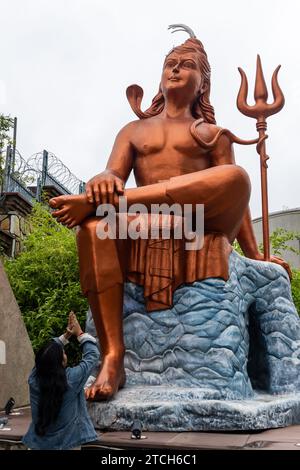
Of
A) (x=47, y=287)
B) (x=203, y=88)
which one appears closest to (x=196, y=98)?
(x=203, y=88)

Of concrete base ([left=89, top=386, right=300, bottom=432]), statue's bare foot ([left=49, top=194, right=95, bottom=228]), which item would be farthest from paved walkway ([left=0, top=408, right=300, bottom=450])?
statue's bare foot ([left=49, top=194, right=95, bottom=228])

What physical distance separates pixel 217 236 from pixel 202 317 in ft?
2.16

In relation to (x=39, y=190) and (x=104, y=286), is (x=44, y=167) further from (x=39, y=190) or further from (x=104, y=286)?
(x=104, y=286)

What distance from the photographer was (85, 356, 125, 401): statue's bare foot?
135 inches

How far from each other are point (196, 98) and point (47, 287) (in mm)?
4217

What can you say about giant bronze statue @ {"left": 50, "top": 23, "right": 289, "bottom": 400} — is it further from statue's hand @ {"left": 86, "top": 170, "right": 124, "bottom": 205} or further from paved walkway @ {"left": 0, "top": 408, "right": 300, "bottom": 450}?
paved walkway @ {"left": 0, "top": 408, "right": 300, "bottom": 450}

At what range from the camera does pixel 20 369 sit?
5602 millimetres

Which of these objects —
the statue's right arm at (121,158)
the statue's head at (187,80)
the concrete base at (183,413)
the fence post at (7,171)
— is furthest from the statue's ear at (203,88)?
the fence post at (7,171)

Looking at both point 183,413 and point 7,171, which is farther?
point 7,171

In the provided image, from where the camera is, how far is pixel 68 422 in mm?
2176

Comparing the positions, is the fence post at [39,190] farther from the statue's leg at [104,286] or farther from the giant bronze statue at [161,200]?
the statue's leg at [104,286]

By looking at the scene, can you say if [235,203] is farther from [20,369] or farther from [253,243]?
[20,369]
